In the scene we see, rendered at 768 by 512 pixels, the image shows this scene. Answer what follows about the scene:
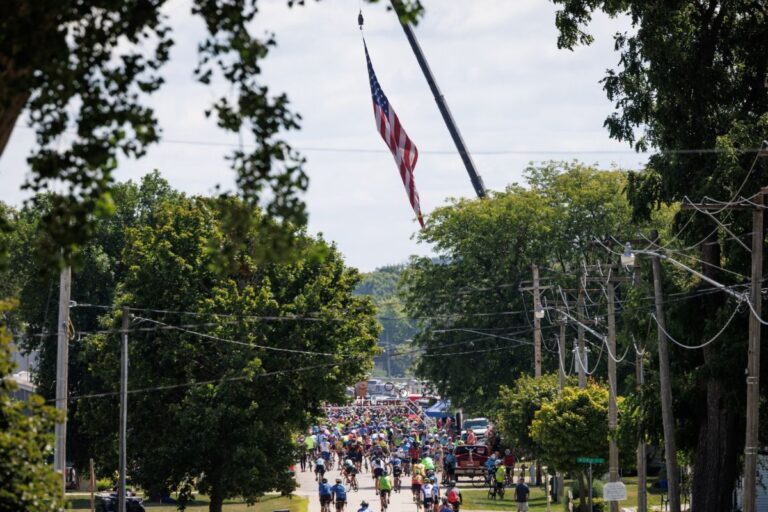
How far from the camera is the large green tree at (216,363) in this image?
48.3 m

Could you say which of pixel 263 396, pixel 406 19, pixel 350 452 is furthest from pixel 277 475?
pixel 406 19

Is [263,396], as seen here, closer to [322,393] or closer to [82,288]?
[322,393]

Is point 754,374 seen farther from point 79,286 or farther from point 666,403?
point 79,286

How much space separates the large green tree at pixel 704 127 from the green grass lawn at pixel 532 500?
48.5ft

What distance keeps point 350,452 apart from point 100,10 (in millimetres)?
60409

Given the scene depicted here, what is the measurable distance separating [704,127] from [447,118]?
48704mm

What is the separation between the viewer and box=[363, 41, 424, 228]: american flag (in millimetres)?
42562

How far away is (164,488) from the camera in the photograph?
4941 centimetres

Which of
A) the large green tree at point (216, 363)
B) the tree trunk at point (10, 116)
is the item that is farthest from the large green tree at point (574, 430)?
the tree trunk at point (10, 116)

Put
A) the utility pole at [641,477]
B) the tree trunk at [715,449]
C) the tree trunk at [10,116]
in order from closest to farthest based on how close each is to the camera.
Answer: the tree trunk at [10,116] < the tree trunk at [715,449] < the utility pole at [641,477]

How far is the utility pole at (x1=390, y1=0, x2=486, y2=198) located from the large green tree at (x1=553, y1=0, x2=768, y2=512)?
131 ft

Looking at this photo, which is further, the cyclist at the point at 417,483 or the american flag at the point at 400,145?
the cyclist at the point at 417,483

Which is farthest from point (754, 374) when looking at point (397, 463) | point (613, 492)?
point (397, 463)

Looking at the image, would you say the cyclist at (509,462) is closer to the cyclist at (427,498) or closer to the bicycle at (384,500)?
the bicycle at (384,500)
